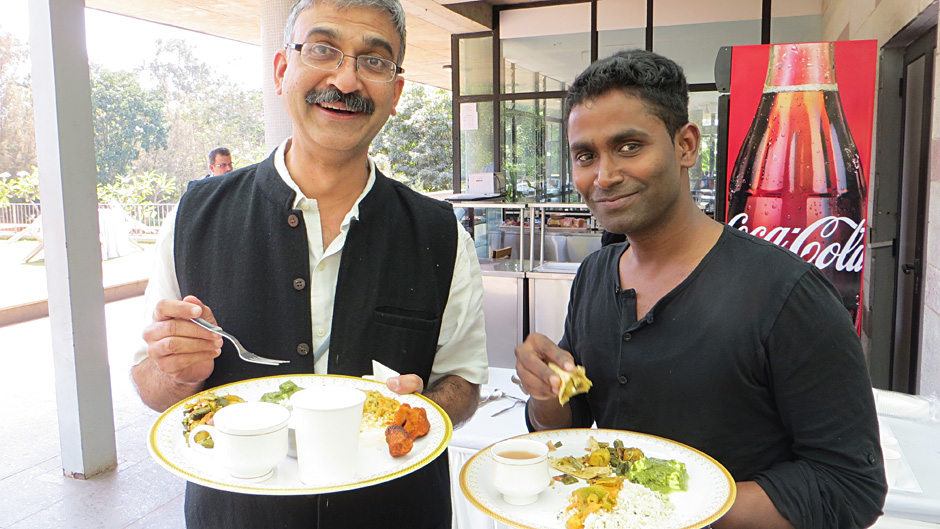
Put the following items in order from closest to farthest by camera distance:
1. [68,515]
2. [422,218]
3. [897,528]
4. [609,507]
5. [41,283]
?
[609,507] → [422,218] → [897,528] → [68,515] → [41,283]

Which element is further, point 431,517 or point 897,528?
point 897,528

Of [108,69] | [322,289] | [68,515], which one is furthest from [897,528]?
[108,69]

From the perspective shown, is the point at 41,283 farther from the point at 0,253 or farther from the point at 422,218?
the point at 422,218

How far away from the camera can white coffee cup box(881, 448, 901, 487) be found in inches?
66.3

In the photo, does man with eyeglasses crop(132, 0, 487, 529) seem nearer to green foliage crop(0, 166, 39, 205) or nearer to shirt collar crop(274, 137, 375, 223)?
shirt collar crop(274, 137, 375, 223)

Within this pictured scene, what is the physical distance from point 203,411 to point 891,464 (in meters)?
1.63

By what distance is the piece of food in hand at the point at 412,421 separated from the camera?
3.50 ft

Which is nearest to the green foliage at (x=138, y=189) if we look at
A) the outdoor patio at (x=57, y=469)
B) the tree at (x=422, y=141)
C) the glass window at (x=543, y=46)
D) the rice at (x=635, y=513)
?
the outdoor patio at (x=57, y=469)

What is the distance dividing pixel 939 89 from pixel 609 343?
2.35 m

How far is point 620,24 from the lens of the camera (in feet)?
27.2

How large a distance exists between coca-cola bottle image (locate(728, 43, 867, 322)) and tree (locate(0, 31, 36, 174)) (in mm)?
7391

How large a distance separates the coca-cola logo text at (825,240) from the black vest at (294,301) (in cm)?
240

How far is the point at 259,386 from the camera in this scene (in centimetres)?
122

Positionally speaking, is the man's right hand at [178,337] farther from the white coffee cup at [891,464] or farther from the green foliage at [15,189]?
the green foliage at [15,189]
